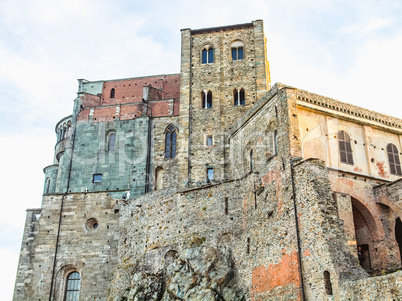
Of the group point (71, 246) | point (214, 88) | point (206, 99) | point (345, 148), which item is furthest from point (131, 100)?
point (345, 148)

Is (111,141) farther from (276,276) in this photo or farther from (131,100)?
(276,276)

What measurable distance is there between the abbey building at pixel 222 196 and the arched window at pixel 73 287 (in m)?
0.15

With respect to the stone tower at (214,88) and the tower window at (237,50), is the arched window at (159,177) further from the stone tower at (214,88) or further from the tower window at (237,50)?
the tower window at (237,50)

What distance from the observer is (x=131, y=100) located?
1731 inches

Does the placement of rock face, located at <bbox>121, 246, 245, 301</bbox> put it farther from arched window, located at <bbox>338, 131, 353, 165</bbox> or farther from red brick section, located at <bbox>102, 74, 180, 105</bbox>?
red brick section, located at <bbox>102, 74, 180, 105</bbox>

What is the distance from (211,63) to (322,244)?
65.3 ft

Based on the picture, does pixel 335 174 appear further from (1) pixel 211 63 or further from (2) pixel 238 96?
(1) pixel 211 63

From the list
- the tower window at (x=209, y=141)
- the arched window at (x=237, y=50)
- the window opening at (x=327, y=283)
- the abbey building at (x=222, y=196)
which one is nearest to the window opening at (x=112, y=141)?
the abbey building at (x=222, y=196)

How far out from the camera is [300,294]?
2062cm

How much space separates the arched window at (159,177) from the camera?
3638 cm

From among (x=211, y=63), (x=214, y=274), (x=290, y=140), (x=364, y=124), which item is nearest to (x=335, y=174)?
(x=290, y=140)

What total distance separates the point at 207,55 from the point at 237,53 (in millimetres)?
2260

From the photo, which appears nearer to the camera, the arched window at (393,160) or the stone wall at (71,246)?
the arched window at (393,160)

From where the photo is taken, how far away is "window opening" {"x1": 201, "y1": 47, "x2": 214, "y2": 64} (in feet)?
121
